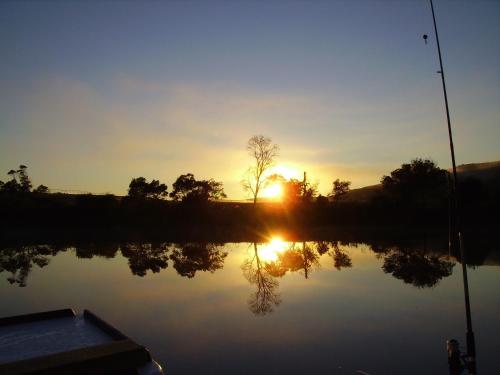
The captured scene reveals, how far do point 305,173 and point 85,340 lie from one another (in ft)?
211

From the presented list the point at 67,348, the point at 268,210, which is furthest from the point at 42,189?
the point at 67,348

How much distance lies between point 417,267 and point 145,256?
17115 mm

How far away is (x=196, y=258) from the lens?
25500mm

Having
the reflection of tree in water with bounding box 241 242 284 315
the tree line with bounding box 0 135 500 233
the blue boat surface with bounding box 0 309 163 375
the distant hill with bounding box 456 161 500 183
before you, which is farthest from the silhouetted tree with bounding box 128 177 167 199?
the distant hill with bounding box 456 161 500 183

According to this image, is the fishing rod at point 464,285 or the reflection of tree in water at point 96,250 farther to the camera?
the reflection of tree in water at point 96,250

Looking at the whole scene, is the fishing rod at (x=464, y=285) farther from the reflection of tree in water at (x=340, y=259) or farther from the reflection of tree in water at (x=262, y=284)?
the reflection of tree in water at (x=340, y=259)

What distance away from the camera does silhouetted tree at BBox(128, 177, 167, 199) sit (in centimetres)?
7439

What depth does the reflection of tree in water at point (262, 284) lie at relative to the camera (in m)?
12.9

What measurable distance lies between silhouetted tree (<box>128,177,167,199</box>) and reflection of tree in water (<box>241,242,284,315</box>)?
52865mm

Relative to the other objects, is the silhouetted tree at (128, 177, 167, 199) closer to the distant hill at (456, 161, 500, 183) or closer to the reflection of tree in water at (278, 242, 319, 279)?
the reflection of tree in water at (278, 242, 319, 279)

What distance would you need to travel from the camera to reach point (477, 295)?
14227 millimetres

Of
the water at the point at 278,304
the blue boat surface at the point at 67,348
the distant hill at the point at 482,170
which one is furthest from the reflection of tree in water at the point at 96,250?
the distant hill at the point at 482,170

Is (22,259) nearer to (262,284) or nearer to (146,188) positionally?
(262,284)

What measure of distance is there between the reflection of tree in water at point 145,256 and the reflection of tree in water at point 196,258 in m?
0.81
